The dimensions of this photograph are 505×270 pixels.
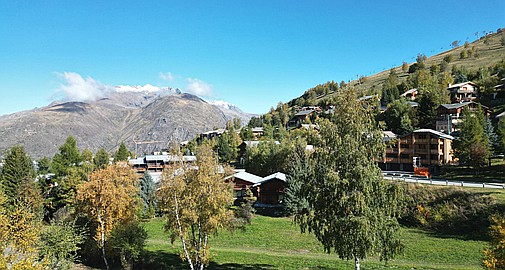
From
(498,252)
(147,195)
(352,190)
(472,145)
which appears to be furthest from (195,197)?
(472,145)

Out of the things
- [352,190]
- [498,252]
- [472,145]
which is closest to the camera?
[498,252]

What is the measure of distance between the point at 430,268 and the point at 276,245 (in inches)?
570

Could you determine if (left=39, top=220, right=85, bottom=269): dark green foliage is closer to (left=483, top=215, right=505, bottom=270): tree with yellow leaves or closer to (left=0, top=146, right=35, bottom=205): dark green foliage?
(left=483, top=215, right=505, bottom=270): tree with yellow leaves

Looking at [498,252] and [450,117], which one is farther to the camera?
[450,117]

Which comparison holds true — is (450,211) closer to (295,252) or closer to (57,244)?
(295,252)

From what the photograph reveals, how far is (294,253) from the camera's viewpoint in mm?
31219

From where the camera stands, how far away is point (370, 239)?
17.2 metres

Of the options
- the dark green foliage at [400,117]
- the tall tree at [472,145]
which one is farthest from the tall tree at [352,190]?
the dark green foliage at [400,117]

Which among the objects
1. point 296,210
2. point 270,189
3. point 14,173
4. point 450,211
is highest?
point 14,173

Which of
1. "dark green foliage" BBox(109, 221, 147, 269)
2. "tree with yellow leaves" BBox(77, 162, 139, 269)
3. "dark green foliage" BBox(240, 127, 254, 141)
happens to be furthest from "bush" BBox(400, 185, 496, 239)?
"dark green foliage" BBox(240, 127, 254, 141)

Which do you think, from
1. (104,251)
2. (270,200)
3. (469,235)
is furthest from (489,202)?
(104,251)

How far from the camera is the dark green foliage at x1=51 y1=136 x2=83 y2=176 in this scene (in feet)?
205

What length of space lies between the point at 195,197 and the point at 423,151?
50.4 m

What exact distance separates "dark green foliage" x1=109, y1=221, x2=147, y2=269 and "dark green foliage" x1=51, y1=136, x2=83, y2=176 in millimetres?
41384
